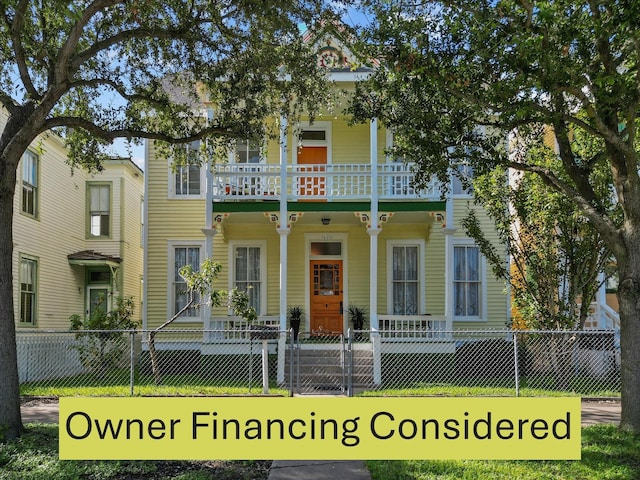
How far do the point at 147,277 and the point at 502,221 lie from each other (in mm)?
9667

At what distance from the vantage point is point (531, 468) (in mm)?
6668

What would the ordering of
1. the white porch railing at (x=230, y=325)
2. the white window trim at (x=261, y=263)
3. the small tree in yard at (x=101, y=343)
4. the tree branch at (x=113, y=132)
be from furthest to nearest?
the white window trim at (x=261, y=263)
the white porch railing at (x=230, y=325)
the small tree in yard at (x=101, y=343)
the tree branch at (x=113, y=132)

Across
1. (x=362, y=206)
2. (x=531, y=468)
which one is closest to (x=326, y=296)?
(x=362, y=206)

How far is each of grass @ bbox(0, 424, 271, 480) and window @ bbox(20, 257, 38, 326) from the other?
987 centimetres

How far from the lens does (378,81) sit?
913 centimetres

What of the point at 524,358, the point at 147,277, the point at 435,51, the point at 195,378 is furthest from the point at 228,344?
the point at 435,51

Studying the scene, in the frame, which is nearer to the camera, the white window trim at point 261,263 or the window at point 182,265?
the white window trim at point 261,263

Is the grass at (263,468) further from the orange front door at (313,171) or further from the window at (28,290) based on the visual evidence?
the window at (28,290)

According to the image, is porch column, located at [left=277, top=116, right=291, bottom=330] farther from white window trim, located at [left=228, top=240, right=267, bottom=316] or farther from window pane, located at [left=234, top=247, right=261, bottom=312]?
window pane, located at [left=234, top=247, right=261, bottom=312]

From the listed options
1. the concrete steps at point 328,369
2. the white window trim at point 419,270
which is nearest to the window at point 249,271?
the concrete steps at point 328,369

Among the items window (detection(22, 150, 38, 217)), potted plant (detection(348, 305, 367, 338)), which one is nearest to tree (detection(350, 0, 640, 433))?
potted plant (detection(348, 305, 367, 338))

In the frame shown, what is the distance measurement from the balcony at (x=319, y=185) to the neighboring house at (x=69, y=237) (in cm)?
349

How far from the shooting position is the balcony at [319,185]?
14977 mm

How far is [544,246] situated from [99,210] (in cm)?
1463
